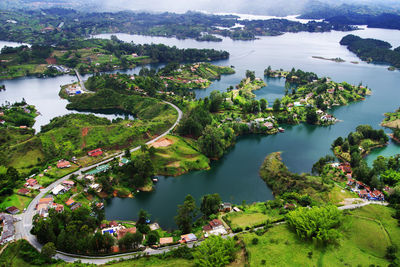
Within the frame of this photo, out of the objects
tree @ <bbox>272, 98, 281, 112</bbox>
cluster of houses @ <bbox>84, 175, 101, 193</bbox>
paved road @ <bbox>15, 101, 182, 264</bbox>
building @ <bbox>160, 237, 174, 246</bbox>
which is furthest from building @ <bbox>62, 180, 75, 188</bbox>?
tree @ <bbox>272, 98, 281, 112</bbox>

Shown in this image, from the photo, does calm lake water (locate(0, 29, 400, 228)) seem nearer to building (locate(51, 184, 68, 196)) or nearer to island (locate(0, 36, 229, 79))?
building (locate(51, 184, 68, 196))

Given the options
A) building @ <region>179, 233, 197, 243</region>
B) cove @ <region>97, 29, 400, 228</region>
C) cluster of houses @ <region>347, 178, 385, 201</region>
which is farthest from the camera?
cove @ <region>97, 29, 400, 228</region>

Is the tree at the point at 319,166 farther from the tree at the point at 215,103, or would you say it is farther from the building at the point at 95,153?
the building at the point at 95,153


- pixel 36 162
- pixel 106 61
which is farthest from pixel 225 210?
pixel 106 61

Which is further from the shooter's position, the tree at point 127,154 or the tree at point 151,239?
the tree at point 127,154

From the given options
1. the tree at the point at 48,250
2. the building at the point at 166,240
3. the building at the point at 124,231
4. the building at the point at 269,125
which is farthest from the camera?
the building at the point at 269,125

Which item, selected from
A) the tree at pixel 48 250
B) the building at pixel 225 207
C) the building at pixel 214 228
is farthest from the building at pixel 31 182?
the building at pixel 225 207

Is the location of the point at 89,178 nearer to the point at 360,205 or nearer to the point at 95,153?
the point at 95,153
